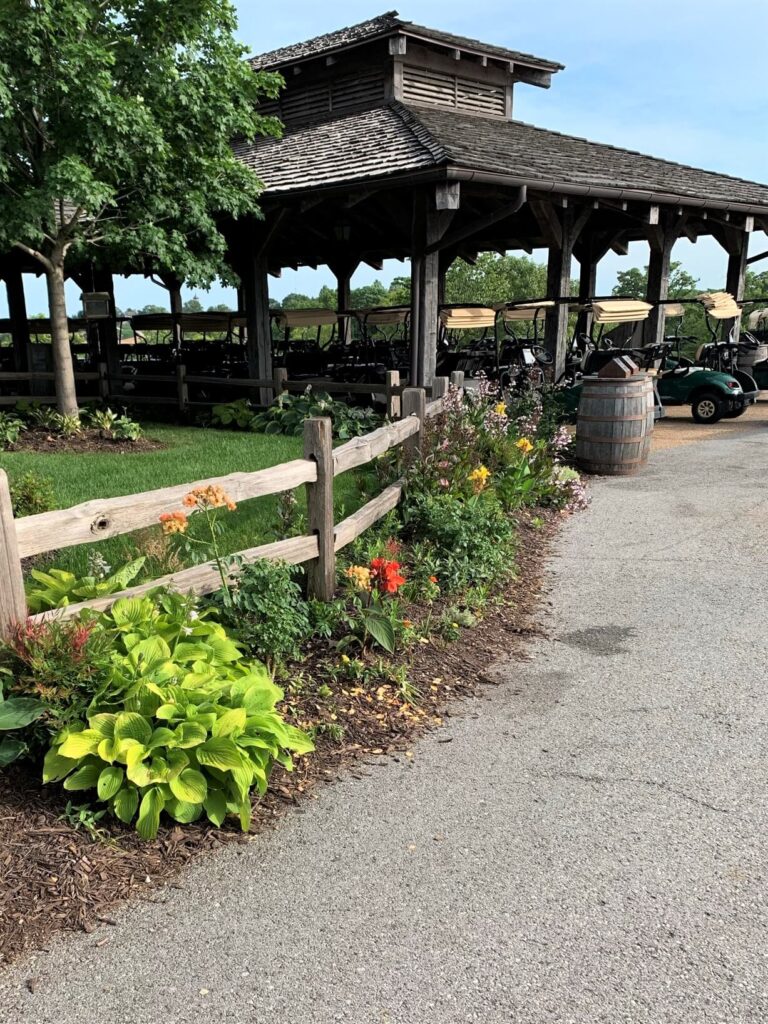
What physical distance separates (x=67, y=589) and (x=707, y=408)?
13.4m

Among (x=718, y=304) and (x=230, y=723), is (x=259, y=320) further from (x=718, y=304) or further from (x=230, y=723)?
(x=230, y=723)

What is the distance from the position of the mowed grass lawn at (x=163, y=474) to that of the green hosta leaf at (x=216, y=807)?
68.8 inches

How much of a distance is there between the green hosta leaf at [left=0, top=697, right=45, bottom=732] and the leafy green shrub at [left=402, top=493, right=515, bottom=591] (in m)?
3.02

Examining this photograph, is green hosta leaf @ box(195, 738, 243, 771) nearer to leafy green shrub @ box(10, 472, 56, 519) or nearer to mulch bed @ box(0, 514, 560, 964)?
mulch bed @ box(0, 514, 560, 964)

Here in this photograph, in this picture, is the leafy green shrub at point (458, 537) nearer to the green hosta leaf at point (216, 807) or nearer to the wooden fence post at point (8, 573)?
the green hosta leaf at point (216, 807)

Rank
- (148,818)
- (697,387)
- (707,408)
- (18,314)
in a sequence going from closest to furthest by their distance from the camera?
1. (148,818)
2. (697,387)
3. (707,408)
4. (18,314)

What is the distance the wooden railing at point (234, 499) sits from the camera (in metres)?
3.09

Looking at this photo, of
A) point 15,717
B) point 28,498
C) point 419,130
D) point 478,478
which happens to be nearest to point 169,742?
point 15,717

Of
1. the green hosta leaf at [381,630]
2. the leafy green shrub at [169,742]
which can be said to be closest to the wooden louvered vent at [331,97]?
the green hosta leaf at [381,630]

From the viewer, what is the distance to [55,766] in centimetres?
292

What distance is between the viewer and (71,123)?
9570 mm

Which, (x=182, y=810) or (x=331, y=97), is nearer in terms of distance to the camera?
(x=182, y=810)

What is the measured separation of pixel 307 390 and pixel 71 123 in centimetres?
449

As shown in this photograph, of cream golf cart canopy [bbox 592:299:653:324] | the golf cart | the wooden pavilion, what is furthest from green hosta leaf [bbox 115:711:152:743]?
the golf cart
